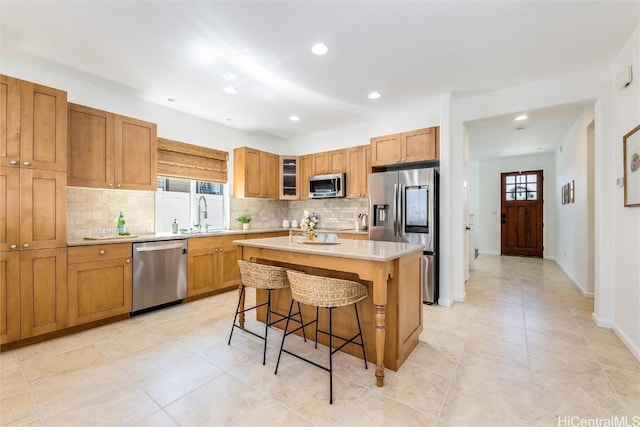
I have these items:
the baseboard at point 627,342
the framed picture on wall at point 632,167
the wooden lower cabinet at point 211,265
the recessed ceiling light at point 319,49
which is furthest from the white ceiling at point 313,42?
the baseboard at point 627,342

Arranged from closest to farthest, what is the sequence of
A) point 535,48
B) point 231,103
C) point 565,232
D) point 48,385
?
point 48,385
point 535,48
point 231,103
point 565,232

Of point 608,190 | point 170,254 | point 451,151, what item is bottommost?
point 170,254

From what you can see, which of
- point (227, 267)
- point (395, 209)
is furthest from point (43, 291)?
point (395, 209)

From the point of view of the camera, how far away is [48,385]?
201cm

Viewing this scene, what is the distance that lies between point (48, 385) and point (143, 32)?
2.80m

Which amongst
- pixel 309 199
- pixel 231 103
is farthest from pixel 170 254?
pixel 309 199

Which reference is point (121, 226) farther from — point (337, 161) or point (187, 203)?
point (337, 161)

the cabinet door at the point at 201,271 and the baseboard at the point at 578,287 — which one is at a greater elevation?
the cabinet door at the point at 201,271

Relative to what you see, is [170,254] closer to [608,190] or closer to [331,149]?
[331,149]

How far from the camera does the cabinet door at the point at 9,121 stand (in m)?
2.46

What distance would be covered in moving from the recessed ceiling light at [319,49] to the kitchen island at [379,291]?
182 centimetres

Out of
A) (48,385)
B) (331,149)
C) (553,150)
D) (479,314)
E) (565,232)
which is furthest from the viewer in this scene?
(553,150)

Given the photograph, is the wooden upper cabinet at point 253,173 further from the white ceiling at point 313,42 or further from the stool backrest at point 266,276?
the stool backrest at point 266,276

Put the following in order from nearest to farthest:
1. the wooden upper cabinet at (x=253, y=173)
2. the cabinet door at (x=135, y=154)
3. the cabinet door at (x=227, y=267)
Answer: the cabinet door at (x=135, y=154) → the cabinet door at (x=227, y=267) → the wooden upper cabinet at (x=253, y=173)
